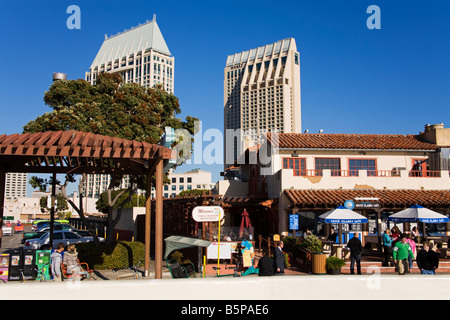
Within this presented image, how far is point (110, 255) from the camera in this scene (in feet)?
57.8

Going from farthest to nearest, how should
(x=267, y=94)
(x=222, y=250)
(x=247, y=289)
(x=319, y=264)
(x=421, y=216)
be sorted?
(x=267, y=94) → (x=222, y=250) → (x=421, y=216) → (x=319, y=264) → (x=247, y=289)

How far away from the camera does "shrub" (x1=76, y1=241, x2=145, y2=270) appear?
1739cm

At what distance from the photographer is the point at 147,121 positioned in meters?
22.2

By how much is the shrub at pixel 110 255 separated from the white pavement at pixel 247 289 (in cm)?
Result: 1011

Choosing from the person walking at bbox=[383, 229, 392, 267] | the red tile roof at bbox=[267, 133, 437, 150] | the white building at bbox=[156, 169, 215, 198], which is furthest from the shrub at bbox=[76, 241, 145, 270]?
the white building at bbox=[156, 169, 215, 198]

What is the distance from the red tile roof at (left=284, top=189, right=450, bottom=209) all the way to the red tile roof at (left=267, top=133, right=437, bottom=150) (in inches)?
140

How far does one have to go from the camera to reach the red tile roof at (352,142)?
24.5 meters

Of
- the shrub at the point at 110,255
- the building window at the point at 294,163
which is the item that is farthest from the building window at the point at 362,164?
the shrub at the point at 110,255

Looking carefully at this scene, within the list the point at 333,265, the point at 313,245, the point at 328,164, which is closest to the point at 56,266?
the point at 333,265

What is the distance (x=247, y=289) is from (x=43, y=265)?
23.4 ft

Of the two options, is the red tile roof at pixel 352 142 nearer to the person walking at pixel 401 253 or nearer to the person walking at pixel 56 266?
the person walking at pixel 401 253

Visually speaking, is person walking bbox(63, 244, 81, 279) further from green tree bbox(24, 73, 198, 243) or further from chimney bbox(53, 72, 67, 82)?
chimney bbox(53, 72, 67, 82)

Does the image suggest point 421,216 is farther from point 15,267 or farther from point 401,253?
point 15,267
